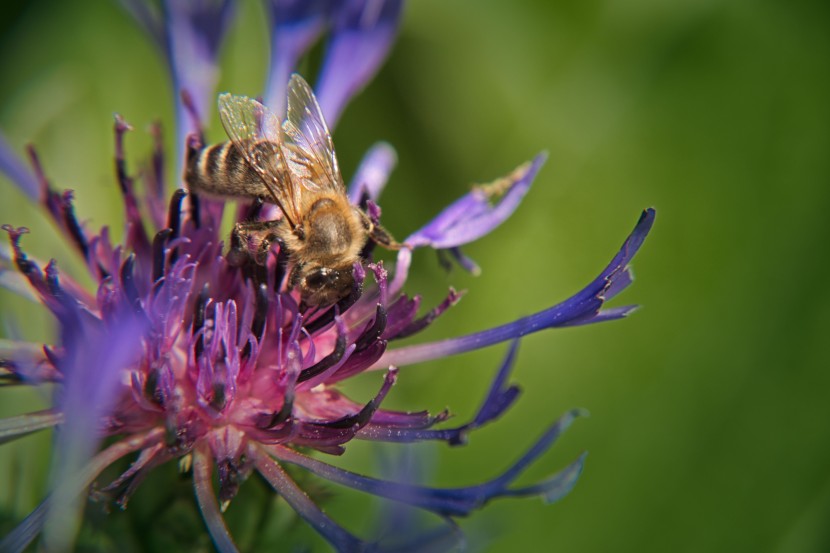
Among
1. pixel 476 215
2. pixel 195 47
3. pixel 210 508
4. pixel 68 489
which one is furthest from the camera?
pixel 195 47

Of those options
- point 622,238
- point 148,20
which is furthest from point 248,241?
point 622,238

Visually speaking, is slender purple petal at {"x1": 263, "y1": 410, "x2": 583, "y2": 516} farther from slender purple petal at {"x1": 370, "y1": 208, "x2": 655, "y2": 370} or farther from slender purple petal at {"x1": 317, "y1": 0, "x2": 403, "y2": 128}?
slender purple petal at {"x1": 317, "y1": 0, "x2": 403, "y2": 128}

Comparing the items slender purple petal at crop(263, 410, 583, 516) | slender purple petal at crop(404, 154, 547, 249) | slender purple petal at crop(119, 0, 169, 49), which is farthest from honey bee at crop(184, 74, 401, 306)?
slender purple petal at crop(119, 0, 169, 49)

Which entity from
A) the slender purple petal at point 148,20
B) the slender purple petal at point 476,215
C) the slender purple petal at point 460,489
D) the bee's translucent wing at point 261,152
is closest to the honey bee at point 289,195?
the bee's translucent wing at point 261,152

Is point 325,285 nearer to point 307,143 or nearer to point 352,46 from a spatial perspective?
point 307,143

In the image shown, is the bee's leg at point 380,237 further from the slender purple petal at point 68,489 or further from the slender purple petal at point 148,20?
the slender purple petal at point 148,20

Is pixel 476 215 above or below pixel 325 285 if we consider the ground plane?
above

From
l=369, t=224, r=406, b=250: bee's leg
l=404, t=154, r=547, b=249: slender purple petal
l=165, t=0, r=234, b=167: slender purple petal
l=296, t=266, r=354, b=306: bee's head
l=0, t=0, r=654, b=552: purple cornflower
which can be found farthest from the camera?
l=165, t=0, r=234, b=167: slender purple petal
